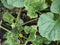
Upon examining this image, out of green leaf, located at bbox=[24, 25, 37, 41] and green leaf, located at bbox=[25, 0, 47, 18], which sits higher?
green leaf, located at bbox=[25, 0, 47, 18]

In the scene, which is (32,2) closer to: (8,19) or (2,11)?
(8,19)

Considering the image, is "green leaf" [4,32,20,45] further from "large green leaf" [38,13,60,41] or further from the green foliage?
"large green leaf" [38,13,60,41]

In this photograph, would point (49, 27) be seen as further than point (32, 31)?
No

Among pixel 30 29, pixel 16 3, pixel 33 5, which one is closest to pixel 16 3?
pixel 16 3

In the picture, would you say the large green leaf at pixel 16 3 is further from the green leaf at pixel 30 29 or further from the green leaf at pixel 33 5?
the green leaf at pixel 30 29

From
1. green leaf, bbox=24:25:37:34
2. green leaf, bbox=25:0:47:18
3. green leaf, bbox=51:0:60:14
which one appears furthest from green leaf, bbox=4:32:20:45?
green leaf, bbox=51:0:60:14

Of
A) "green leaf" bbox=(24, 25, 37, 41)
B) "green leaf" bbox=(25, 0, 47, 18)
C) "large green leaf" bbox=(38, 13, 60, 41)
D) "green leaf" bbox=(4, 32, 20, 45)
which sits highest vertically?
"green leaf" bbox=(25, 0, 47, 18)

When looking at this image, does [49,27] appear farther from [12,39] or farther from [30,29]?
[12,39]

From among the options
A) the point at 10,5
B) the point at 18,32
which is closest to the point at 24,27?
the point at 18,32
